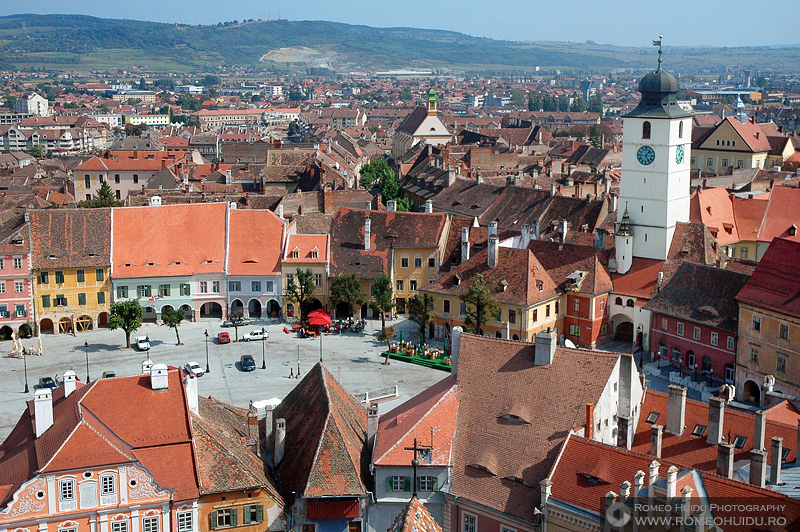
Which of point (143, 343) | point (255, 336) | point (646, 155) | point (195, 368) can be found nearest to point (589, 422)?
point (195, 368)

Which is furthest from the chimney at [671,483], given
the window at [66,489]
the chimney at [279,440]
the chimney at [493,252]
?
the chimney at [493,252]

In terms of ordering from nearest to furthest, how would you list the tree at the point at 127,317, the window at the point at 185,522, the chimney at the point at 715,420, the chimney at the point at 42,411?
1. the window at the point at 185,522
2. the chimney at the point at 42,411
3. the chimney at the point at 715,420
4. the tree at the point at 127,317

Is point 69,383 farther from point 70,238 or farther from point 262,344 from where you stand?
point 70,238

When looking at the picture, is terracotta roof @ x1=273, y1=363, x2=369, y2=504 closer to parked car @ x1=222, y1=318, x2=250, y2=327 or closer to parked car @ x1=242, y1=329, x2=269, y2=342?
parked car @ x1=242, y1=329, x2=269, y2=342

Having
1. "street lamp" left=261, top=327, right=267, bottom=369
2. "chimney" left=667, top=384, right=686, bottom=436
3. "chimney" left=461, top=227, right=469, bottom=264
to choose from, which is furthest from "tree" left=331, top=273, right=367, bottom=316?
"chimney" left=667, top=384, right=686, bottom=436

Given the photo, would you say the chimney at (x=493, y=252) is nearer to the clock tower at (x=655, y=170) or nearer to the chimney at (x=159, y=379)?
the clock tower at (x=655, y=170)

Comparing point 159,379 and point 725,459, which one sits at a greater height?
point 159,379
